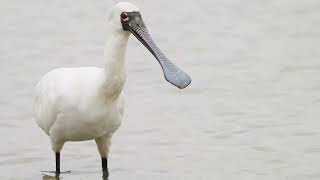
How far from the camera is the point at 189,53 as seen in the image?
14.0 metres

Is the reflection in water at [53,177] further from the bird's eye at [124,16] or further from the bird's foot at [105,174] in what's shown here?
the bird's eye at [124,16]

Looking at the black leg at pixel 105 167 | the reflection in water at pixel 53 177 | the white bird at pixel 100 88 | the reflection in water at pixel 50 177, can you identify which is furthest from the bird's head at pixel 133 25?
the reflection in water at pixel 50 177

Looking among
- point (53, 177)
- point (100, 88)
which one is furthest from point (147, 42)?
point (53, 177)

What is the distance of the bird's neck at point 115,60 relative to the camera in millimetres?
8602

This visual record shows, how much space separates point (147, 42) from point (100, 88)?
0.49 meters

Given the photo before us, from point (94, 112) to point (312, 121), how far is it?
120 inches

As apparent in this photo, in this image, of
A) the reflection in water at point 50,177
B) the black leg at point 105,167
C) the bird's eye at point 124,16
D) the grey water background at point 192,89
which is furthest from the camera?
the grey water background at point 192,89

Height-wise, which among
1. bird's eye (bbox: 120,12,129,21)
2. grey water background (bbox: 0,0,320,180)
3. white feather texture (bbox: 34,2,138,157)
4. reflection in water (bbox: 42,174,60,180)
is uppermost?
bird's eye (bbox: 120,12,129,21)

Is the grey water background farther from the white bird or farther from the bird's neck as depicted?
the bird's neck

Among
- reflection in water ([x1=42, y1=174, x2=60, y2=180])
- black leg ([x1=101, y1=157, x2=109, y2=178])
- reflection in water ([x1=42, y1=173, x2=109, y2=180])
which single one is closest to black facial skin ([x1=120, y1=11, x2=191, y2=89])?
black leg ([x1=101, y1=157, x2=109, y2=178])

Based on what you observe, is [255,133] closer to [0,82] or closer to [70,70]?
[70,70]

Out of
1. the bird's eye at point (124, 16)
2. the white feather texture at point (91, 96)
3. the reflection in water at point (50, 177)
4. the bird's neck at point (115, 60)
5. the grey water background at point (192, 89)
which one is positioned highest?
the bird's eye at point (124, 16)

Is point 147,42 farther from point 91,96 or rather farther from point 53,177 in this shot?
point 53,177

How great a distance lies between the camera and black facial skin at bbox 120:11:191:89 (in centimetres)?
859
